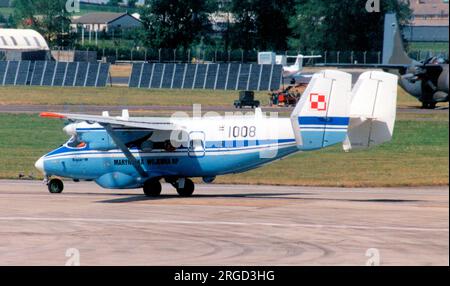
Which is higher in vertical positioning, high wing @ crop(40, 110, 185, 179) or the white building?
high wing @ crop(40, 110, 185, 179)

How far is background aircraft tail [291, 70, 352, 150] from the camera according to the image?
3397cm

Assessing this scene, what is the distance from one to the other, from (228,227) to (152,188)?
29.6ft

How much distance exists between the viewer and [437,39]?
14050 cm

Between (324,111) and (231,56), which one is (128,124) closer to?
(324,111)

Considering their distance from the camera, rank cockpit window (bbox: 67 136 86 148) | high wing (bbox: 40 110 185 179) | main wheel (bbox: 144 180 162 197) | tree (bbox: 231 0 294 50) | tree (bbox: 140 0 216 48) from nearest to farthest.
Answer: high wing (bbox: 40 110 185 179)
main wheel (bbox: 144 180 162 197)
cockpit window (bbox: 67 136 86 148)
tree (bbox: 140 0 216 48)
tree (bbox: 231 0 294 50)

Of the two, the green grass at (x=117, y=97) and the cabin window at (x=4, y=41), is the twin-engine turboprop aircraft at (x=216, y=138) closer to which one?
the green grass at (x=117, y=97)

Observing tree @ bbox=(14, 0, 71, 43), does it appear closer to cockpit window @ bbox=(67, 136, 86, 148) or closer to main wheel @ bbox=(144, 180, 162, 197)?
cockpit window @ bbox=(67, 136, 86, 148)

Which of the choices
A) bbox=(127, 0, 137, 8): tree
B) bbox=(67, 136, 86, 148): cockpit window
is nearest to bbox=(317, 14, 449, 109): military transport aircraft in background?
bbox=(67, 136, 86, 148): cockpit window

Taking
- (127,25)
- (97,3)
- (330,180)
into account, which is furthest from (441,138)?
(97,3)

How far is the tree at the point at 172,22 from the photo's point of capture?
388 feet

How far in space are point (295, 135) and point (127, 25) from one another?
420ft

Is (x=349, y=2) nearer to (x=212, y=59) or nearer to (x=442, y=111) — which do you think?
(x=212, y=59)

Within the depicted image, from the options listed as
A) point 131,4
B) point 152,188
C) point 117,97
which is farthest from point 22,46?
point 152,188

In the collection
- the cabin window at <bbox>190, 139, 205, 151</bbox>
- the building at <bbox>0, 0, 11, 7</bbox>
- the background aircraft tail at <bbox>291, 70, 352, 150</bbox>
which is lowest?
the building at <bbox>0, 0, 11, 7</bbox>
